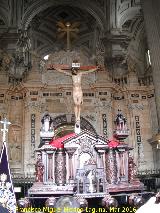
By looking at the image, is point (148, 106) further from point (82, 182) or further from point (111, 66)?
point (82, 182)

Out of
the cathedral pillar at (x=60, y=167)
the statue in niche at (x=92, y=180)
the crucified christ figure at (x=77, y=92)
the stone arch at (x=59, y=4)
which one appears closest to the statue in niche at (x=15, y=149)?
the crucified christ figure at (x=77, y=92)

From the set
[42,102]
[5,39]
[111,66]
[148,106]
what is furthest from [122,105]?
[5,39]

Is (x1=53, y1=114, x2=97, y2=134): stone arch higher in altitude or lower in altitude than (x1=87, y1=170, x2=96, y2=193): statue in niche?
higher

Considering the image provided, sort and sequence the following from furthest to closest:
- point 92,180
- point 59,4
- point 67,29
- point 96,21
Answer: point 96,21, point 59,4, point 67,29, point 92,180

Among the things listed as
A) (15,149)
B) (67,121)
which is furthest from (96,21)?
(15,149)

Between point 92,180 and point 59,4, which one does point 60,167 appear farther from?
point 59,4

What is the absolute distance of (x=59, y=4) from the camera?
22.1 metres

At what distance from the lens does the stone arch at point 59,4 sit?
69.4 ft

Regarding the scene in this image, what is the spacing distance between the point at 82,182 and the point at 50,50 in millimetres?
17306

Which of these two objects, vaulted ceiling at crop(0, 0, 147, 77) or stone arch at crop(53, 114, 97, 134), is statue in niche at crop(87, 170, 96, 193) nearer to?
stone arch at crop(53, 114, 97, 134)

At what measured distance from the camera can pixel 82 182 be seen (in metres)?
9.51

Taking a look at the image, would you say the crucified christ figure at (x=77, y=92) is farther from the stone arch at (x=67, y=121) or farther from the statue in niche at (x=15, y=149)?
the statue in niche at (x=15, y=149)

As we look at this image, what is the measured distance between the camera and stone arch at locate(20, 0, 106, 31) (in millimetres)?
21156

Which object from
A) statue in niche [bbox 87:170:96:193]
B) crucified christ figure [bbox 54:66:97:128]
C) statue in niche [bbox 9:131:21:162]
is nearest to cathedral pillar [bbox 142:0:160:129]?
crucified christ figure [bbox 54:66:97:128]
